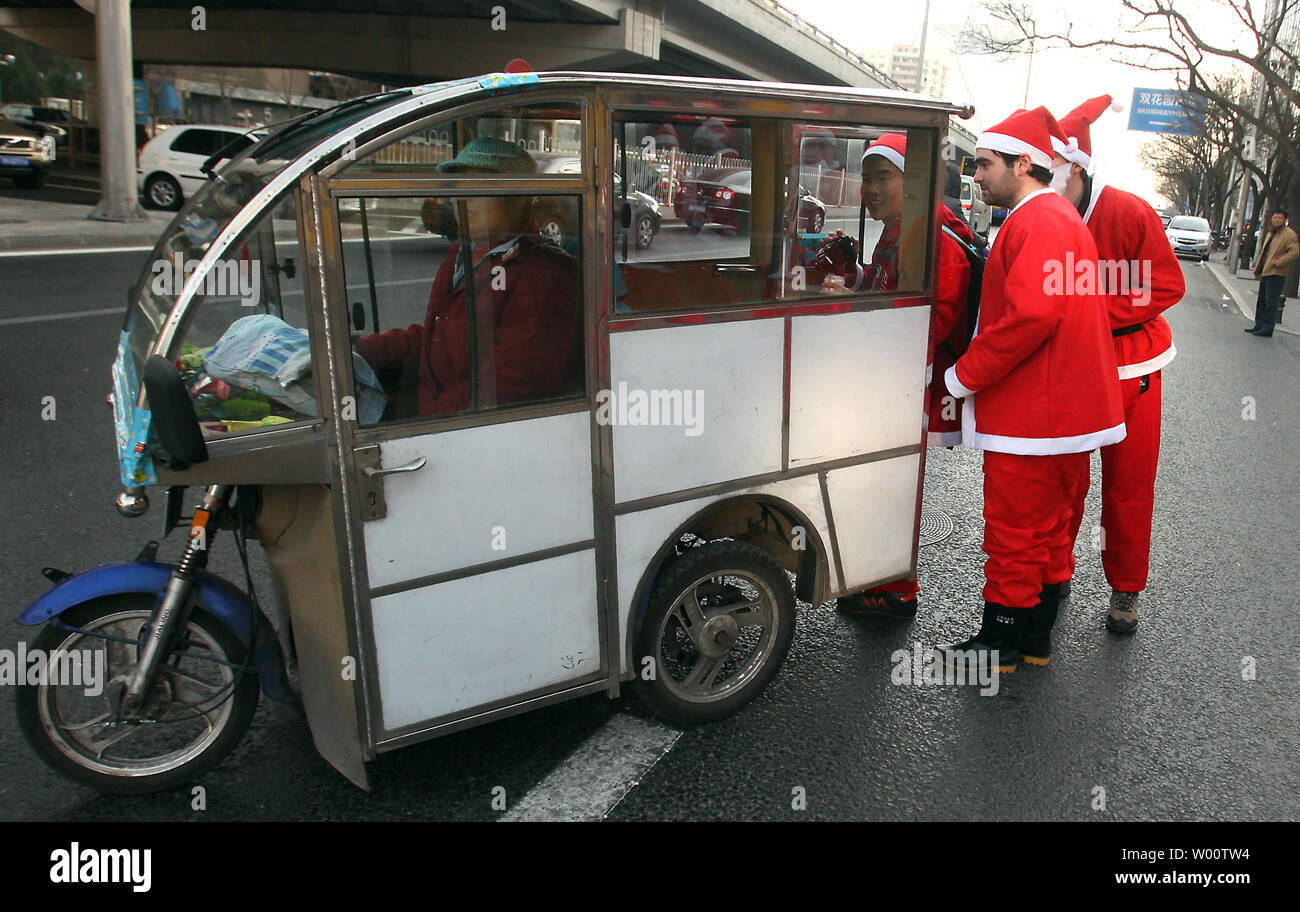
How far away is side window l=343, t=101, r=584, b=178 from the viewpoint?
8.38 feet

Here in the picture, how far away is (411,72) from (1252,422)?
26.5 meters

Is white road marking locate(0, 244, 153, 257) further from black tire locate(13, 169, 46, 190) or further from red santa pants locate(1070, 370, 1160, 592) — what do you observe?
red santa pants locate(1070, 370, 1160, 592)

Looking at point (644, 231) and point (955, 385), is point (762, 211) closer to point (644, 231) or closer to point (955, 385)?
point (644, 231)

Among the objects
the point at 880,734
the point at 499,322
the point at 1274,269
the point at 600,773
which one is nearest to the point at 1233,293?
the point at 1274,269

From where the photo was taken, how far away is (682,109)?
113 inches

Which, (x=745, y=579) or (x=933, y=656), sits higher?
(x=745, y=579)

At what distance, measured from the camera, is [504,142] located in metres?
2.69

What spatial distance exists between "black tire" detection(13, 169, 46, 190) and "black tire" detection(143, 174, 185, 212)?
4.77m

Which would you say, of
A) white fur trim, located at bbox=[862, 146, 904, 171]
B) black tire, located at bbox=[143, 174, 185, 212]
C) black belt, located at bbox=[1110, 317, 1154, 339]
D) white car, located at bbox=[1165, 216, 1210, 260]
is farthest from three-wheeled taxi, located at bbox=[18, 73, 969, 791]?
white car, located at bbox=[1165, 216, 1210, 260]

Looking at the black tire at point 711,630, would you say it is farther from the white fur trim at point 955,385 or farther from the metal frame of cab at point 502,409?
the white fur trim at point 955,385

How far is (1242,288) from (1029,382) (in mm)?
26059

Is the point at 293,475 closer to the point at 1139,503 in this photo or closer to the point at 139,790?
the point at 139,790
